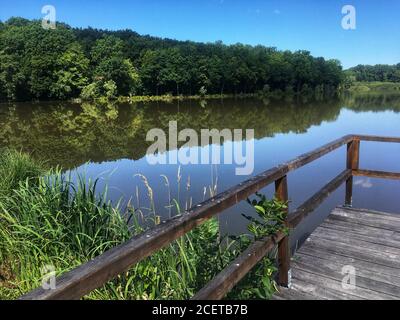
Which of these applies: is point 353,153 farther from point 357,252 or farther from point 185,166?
point 185,166

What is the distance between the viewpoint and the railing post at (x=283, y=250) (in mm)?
2852

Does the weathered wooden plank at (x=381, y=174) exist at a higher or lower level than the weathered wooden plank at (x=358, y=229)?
higher

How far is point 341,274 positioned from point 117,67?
61240 mm

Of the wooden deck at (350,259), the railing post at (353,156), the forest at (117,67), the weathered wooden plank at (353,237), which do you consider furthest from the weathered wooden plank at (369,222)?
the forest at (117,67)

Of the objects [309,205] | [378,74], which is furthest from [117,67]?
[378,74]

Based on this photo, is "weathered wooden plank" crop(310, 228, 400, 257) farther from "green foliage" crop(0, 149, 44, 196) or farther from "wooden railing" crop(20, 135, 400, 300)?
"green foliage" crop(0, 149, 44, 196)

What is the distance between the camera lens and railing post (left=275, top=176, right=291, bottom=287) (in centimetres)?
285

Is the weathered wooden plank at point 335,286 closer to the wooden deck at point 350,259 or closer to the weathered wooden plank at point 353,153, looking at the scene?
the wooden deck at point 350,259

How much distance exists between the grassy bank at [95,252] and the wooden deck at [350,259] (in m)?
0.40

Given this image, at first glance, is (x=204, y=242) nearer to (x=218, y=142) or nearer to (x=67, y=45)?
(x=218, y=142)

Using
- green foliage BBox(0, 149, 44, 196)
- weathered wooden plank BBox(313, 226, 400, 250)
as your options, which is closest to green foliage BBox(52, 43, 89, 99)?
green foliage BBox(0, 149, 44, 196)

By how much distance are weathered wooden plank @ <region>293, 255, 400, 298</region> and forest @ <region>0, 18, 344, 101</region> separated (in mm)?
53446

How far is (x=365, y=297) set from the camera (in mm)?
2826

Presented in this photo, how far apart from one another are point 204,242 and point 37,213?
192cm
